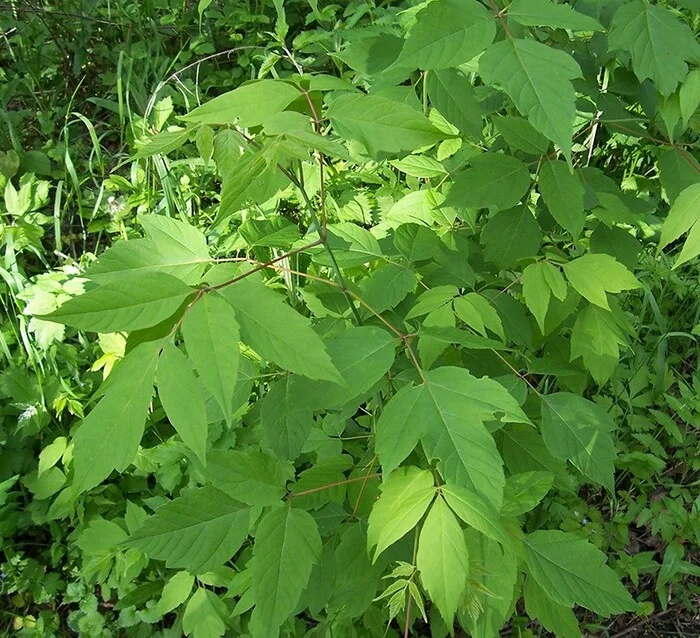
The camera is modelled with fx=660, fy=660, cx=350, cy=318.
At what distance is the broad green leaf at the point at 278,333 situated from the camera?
2.71 ft

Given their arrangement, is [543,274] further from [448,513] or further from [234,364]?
[234,364]

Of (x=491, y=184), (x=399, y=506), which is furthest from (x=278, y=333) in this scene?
(x=491, y=184)

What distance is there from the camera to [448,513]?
0.96 m

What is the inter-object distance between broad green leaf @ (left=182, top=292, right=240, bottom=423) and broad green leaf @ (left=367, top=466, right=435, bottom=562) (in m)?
0.30

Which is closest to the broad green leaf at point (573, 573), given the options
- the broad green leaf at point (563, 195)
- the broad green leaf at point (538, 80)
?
the broad green leaf at point (563, 195)

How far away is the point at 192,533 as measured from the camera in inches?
45.3

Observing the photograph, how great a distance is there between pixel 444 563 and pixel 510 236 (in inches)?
31.5

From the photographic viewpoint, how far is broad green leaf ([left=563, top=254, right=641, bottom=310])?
1.27m

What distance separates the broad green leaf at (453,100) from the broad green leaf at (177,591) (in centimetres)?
134

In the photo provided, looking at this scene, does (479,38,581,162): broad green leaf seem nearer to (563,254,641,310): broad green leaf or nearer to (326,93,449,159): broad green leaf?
(326,93,449,159): broad green leaf

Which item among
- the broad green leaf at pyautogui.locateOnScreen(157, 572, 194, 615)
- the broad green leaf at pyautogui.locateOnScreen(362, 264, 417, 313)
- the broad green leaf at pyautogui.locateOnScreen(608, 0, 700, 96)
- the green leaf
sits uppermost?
the green leaf

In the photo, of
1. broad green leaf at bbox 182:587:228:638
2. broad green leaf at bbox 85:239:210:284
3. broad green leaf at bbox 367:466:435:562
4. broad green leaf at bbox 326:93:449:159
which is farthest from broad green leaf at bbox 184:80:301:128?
broad green leaf at bbox 182:587:228:638

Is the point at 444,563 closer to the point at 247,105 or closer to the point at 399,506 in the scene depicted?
the point at 399,506

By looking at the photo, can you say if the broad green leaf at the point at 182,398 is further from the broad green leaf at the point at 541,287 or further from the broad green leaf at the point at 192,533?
the broad green leaf at the point at 541,287
